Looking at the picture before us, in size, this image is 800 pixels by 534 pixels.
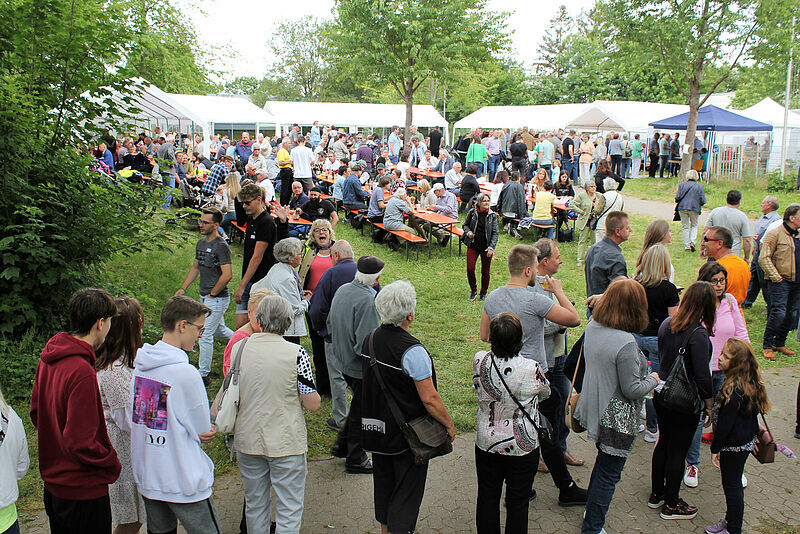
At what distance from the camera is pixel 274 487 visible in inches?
138

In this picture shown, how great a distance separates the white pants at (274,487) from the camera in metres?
3.48

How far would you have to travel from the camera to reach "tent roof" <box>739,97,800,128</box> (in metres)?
23.5

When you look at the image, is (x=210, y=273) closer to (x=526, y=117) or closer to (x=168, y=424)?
(x=168, y=424)

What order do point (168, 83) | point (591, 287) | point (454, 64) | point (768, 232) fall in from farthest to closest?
1. point (168, 83)
2. point (454, 64)
3. point (768, 232)
4. point (591, 287)

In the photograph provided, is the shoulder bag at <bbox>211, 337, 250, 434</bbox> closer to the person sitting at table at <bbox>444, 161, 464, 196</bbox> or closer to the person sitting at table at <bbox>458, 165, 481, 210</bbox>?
the person sitting at table at <bbox>458, 165, 481, 210</bbox>

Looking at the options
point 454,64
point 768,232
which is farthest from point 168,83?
point 768,232

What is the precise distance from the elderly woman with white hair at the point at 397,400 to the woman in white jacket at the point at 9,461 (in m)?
1.73

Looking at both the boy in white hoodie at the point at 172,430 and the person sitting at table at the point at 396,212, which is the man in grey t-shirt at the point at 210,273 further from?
the person sitting at table at the point at 396,212

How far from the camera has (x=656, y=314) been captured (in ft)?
16.0

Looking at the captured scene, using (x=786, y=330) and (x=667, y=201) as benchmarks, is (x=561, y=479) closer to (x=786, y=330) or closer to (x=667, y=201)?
(x=786, y=330)

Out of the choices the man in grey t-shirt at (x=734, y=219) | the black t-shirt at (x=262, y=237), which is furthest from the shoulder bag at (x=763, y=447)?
the man in grey t-shirt at (x=734, y=219)

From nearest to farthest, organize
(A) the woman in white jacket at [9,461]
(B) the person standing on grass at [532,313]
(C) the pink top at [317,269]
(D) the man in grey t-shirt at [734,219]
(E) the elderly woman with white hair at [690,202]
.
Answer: (A) the woman in white jacket at [9,461]
(B) the person standing on grass at [532,313]
(C) the pink top at [317,269]
(D) the man in grey t-shirt at [734,219]
(E) the elderly woman with white hair at [690,202]

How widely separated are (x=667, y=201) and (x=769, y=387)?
13.1m

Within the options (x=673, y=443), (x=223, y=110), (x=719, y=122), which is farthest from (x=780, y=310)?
(x=223, y=110)
